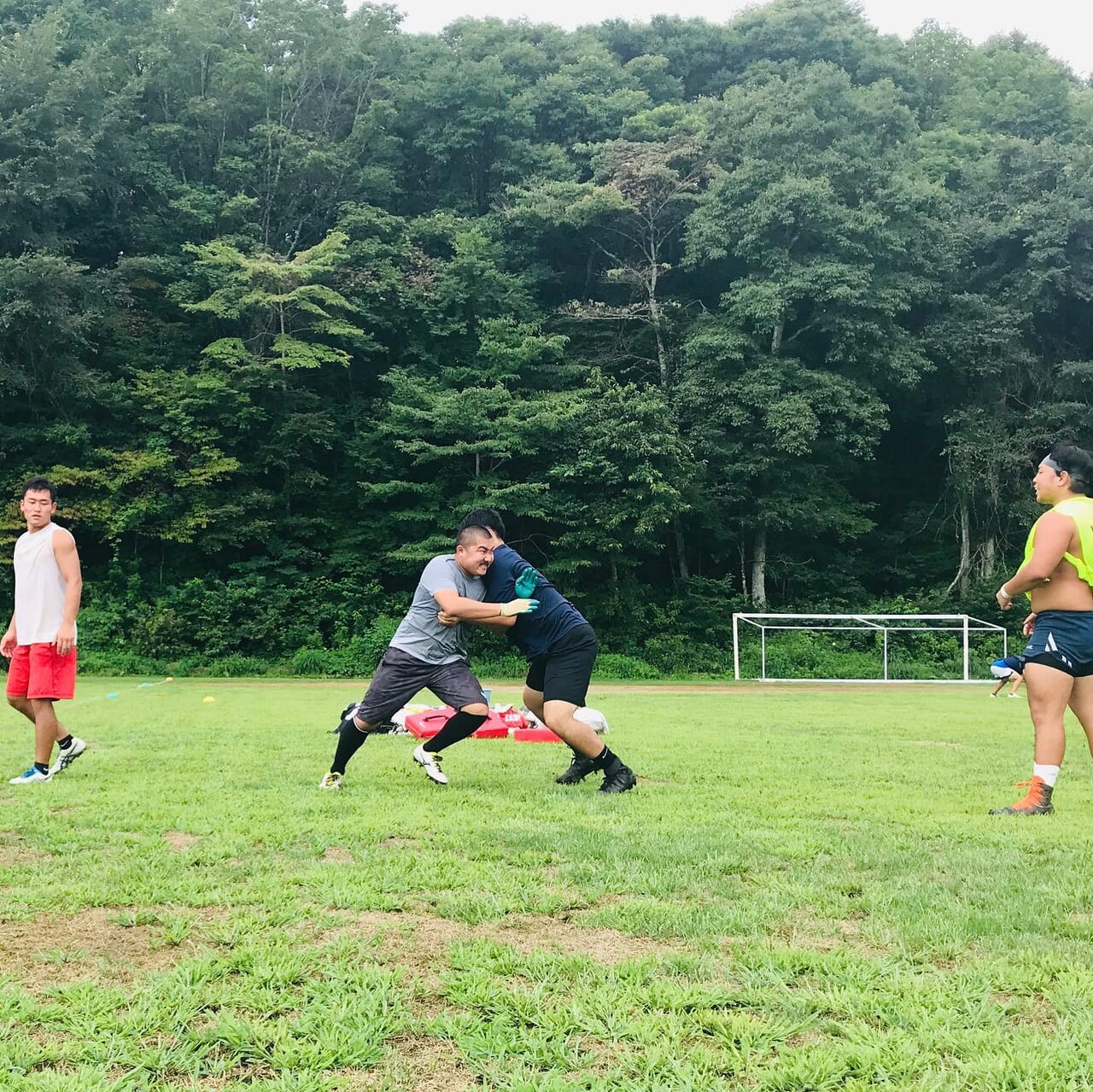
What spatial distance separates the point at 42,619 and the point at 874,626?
2075 centimetres

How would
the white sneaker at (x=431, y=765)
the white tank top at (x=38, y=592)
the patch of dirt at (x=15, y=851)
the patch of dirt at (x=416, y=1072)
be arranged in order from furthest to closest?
the white tank top at (x=38, y=592) < the white sneaker at (x=431, y=765) < the patch of dirt at (x=15, y=851) < the patch of dirt at (x=416, y=1072)

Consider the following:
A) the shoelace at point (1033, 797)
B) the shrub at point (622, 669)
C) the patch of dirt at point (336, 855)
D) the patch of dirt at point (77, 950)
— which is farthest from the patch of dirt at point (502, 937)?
the shrub at point (622, 669)

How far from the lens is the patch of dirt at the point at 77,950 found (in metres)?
2.73

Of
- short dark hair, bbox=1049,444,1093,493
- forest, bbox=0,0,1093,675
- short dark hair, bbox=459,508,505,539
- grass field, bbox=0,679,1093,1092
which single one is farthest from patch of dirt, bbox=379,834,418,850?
forest, bbox=0,0,1093,675

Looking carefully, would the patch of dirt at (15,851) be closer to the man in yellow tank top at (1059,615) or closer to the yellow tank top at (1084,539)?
the man in yellow tank top at (1059,615)

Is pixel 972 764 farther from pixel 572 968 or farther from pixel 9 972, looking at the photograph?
pixel 9 972

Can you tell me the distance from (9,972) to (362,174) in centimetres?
3145

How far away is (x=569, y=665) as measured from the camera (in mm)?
5965

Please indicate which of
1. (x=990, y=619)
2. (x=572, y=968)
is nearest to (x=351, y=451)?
(x=990, y=619)

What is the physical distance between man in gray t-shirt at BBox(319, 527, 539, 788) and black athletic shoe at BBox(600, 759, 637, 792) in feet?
2.76

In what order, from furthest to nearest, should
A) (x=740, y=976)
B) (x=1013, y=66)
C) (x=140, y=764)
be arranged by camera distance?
(x=1013, y=66), (x=140, y=764), (x=740, y=976)

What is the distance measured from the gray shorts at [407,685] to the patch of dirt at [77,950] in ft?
→ 8.68

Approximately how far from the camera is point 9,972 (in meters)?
2.72

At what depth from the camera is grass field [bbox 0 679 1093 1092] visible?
2211 millimetres
